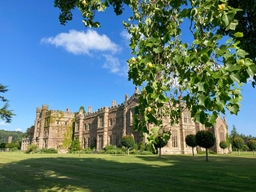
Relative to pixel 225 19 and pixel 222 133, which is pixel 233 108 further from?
pixel 222 133

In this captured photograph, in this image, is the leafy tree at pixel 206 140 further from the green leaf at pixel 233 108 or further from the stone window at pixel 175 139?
the green leaf at pixel 233 108

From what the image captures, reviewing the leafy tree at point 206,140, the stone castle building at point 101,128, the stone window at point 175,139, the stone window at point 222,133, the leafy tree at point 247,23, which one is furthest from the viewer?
the stone window at point 222,133

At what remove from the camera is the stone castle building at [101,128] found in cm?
3438

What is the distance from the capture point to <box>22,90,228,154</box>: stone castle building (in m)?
34.4

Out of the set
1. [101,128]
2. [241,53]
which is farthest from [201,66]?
[101,128]

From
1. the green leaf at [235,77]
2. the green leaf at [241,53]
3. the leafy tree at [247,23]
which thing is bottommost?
the green leaf at [235,77]

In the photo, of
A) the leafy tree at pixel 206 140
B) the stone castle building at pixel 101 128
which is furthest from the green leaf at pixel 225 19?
the stone castle building at pixel 101 128

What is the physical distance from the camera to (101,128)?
42.9 metres

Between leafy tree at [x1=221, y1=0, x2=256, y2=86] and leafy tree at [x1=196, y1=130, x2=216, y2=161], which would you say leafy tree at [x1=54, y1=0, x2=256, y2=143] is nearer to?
leafy tree at [x1=221, y1=0, x2=256, y2=86]

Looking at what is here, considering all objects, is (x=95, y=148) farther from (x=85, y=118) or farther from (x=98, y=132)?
(x=85, y=118)

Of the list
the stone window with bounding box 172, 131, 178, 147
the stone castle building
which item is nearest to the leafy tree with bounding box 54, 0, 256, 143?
the stone castle building

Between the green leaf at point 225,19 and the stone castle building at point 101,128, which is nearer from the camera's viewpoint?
the green leaf at point 225,19

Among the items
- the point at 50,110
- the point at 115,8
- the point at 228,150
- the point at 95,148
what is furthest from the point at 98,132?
the point at 115,8

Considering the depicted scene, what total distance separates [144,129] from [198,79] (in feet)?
3.65
